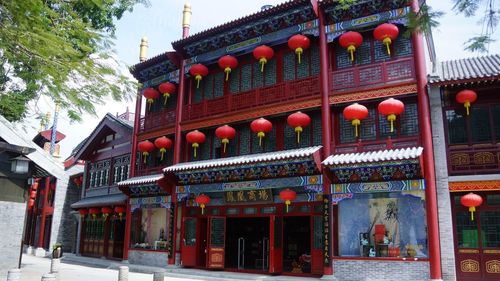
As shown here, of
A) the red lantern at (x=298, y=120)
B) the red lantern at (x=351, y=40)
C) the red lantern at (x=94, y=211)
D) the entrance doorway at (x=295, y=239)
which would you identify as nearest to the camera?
the red lantern at (x=351, y=40)

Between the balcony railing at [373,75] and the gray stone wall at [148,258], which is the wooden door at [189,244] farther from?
the balcony railing at [373,75]

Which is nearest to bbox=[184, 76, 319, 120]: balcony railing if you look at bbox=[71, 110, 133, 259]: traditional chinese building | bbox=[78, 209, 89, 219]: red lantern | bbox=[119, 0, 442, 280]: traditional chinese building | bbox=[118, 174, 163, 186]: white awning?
bbox=[119, 0, 442, 280]: traditional chinese building

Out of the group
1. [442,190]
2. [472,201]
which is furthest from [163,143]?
[472,201]

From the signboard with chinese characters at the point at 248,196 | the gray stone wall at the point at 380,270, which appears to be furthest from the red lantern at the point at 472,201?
the signboard with chinese characters at the point at 248,196

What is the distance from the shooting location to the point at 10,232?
34.6 ft

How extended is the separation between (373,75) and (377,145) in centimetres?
216

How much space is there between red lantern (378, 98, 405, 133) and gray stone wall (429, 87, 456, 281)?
107 centimetres

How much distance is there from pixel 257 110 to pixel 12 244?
28.3 ft

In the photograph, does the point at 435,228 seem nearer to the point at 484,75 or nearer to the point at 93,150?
the point at 484,75

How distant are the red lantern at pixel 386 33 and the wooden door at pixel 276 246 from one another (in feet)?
21.5

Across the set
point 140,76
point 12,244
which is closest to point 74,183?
point 140,76

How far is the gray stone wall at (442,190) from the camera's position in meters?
12.2

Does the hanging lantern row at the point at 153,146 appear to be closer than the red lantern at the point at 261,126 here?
No

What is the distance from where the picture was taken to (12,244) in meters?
10.5
